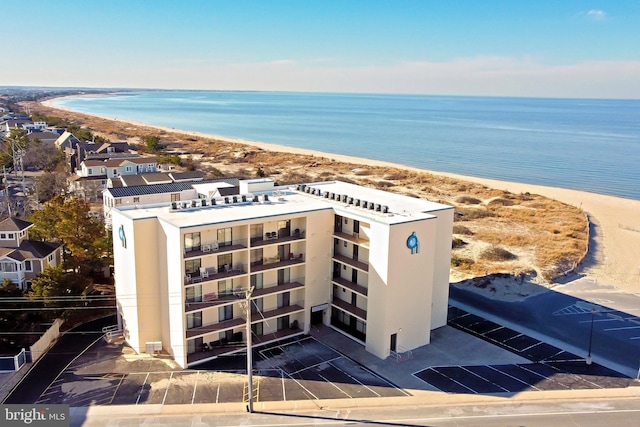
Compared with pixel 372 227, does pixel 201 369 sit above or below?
below

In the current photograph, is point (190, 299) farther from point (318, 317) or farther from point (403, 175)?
point (403, 175)

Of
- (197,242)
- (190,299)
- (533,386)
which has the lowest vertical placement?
(533,386)

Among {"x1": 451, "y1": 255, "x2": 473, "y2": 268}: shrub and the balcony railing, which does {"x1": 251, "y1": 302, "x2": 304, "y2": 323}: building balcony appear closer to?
the balcony railing

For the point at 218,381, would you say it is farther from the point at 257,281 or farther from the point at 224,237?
the point at 224,237

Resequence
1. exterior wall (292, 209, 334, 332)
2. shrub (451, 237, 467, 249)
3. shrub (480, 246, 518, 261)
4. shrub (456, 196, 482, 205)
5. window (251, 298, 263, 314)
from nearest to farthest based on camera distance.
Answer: window (251, 298, 263, 314) < exterior wall (292, 209, 334, 332) < shrub (480, 246, 518, 261) < shrub (451, 237, 467, 249) < shrub (456, 196, 482, 205)

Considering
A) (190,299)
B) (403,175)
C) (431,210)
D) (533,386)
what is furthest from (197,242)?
(403,175)

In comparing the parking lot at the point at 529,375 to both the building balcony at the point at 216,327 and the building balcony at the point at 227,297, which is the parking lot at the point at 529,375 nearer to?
the building balcony at the point at 227,297

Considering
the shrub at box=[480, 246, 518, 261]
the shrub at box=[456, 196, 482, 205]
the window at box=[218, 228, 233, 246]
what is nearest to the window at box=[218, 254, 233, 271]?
the window at box=[218, 228, 233, 246]

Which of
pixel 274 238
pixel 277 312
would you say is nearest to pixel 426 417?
pixel 277 312
